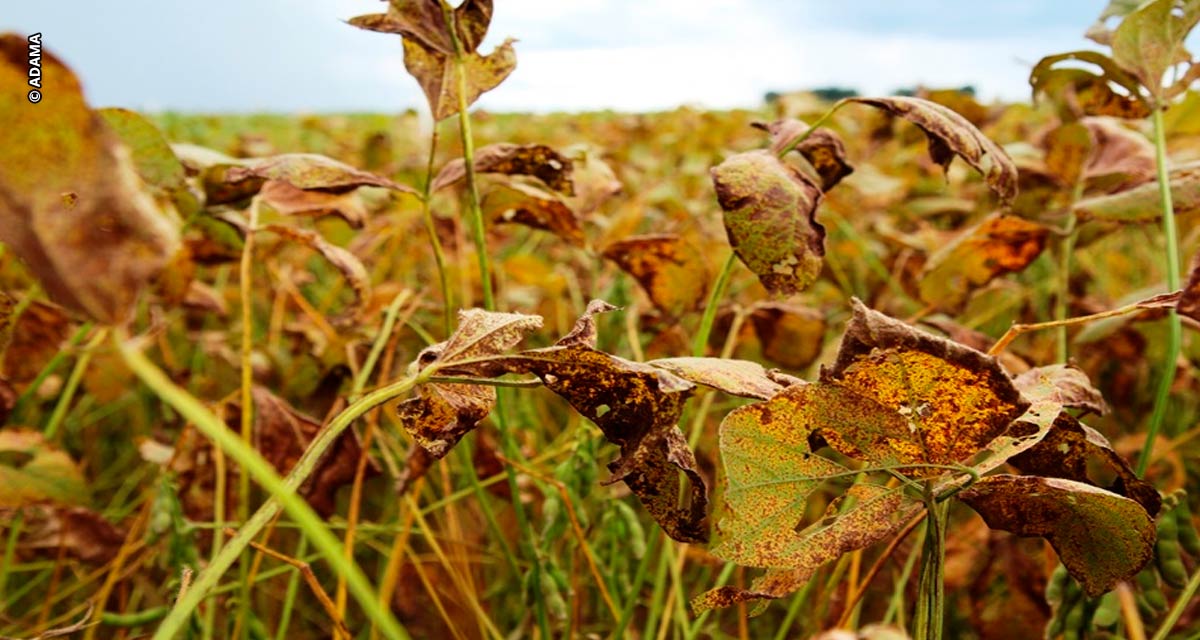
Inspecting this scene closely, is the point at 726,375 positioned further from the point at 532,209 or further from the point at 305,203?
the point at 305,203

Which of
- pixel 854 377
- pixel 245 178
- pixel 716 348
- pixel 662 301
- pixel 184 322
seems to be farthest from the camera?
pixel 184 322

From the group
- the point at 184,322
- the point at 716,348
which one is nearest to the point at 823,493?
the point at 716,348

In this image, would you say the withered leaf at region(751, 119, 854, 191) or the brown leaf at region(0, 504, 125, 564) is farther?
the brown leaf at region(0, 504, 125, 564)

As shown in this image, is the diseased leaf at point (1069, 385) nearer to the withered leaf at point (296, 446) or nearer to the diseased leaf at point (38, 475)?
the withered leaf at point (296, 446)

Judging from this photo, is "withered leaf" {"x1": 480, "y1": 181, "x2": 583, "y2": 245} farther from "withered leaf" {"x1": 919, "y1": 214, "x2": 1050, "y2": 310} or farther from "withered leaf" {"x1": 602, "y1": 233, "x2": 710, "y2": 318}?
"withered leaf" {"x1": 919, "y1": 214, "x2": 1050, "y2": 310}

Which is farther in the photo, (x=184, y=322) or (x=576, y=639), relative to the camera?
(x=184, y=322)

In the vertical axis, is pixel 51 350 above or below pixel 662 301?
below

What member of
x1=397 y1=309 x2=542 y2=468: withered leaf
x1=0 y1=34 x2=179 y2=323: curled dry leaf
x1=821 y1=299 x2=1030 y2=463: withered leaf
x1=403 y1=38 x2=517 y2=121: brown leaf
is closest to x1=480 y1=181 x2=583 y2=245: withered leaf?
x1=403 y1=38 x2=517 y2=121: brown leaf

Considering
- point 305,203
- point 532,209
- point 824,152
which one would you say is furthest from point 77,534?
point 824,152

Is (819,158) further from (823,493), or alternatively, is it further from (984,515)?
(823,493)
